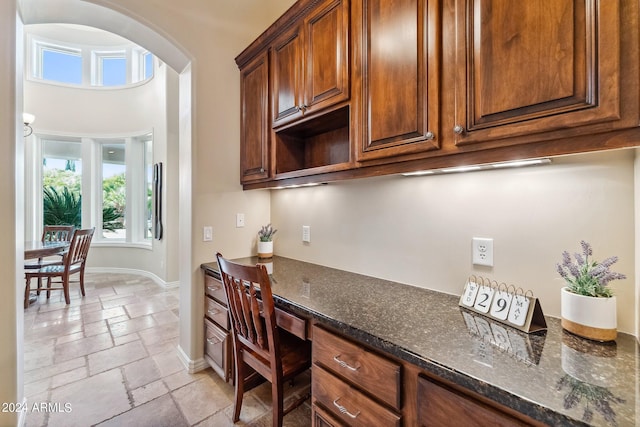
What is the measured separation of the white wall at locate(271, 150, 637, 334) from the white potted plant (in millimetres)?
137

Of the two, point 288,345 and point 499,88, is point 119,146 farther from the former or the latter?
point 499,88

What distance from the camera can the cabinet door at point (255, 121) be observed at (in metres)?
2.02

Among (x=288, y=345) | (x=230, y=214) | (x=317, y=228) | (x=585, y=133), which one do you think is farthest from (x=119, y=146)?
(x=585, y=133)

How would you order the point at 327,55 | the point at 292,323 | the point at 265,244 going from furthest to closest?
the point at 265,244 < the point at 327,55 < the point at 292,323

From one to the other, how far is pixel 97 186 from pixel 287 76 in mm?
5323

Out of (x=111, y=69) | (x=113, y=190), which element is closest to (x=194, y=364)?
(x=113, y=190)

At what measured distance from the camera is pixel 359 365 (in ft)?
3.28

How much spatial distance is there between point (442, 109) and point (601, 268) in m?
0.73

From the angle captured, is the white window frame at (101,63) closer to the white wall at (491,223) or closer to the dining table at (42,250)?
the dining table at (42,250)

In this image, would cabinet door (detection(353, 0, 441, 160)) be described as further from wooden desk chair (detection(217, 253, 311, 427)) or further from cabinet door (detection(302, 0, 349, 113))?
wooden desk chair (detection(217, 253, 311, 427))

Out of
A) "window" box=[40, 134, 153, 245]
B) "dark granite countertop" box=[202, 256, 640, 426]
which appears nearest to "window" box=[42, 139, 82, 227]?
"window" box=[40, 134, 153, 245]

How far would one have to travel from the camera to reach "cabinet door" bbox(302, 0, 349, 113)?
1414 millimetres

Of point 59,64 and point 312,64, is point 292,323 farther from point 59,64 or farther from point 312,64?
point 59,64

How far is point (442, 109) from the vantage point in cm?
106
